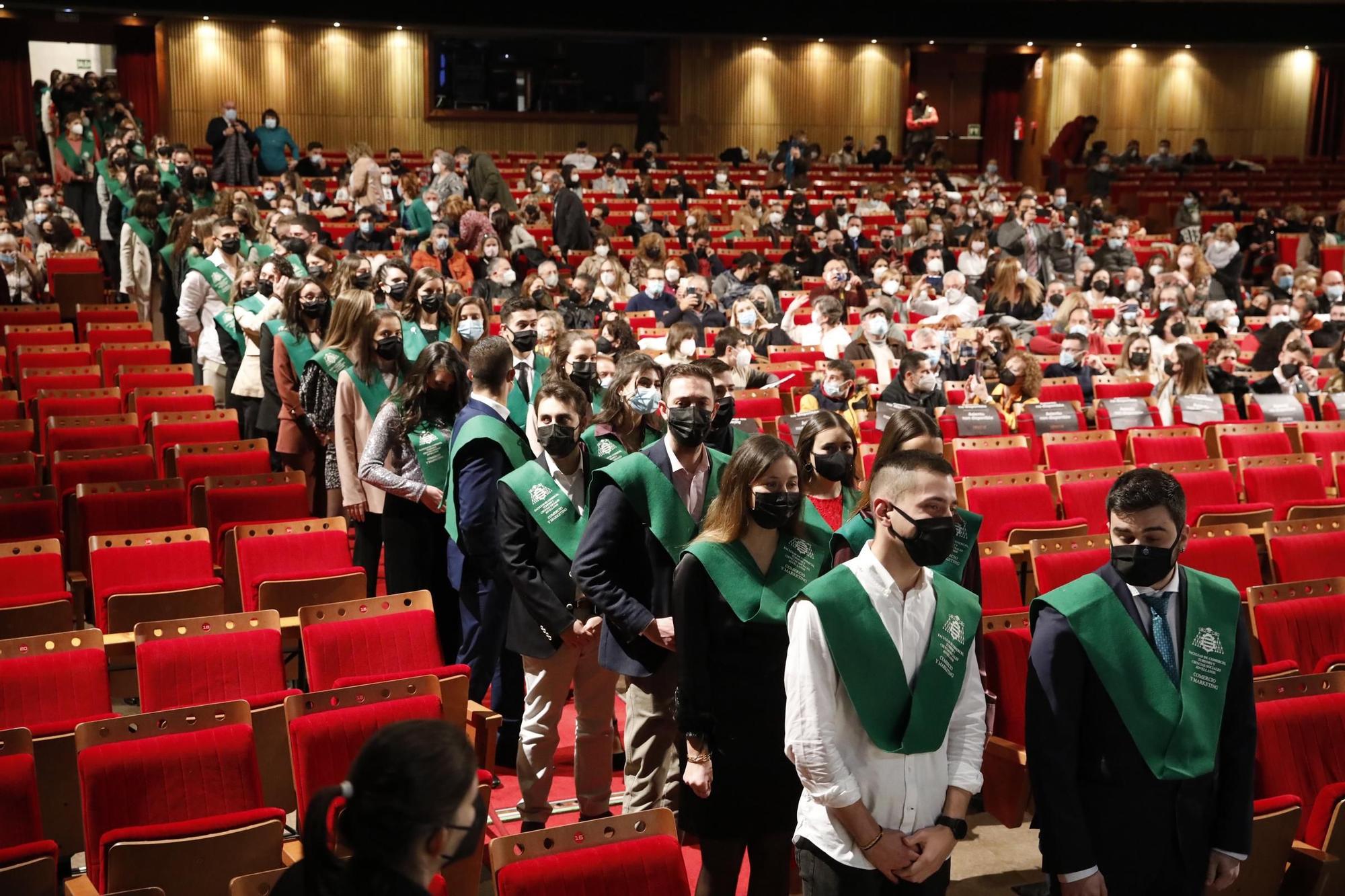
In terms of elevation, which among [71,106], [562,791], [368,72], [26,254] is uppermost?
[368,72]

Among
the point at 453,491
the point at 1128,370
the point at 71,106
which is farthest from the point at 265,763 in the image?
the point at 71,106

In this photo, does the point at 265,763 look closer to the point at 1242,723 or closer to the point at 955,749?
the point at 955,749

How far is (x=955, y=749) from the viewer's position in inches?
99.8

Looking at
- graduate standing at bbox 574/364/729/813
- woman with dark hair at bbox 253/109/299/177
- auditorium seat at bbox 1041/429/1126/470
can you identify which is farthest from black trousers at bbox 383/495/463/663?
woman with dark hair at bbox 253/109/299/177

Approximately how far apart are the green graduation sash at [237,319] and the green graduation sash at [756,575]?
4324mm

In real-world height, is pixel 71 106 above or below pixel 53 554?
above

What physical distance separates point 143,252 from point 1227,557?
7.53m

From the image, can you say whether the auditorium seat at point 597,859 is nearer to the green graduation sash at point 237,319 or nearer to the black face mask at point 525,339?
the black face mask at point 525,339

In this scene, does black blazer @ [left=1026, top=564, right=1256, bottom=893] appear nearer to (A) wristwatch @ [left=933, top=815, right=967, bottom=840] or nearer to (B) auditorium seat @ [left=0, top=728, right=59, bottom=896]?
(A) wristwatch @ [left=933, top=815, right=967, bottom=840]

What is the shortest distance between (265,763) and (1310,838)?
271 centimetres

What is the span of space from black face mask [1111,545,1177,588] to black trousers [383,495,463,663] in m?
2.64

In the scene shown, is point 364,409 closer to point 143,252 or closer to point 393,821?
point 393,821

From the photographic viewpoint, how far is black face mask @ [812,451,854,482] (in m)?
3.57

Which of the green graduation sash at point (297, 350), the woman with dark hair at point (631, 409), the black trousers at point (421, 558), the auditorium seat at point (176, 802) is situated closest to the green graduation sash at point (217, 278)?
the green graduation sash at point (297, 350)
